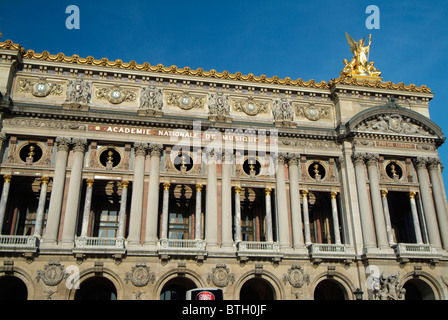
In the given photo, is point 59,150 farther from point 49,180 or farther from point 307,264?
point 307,264

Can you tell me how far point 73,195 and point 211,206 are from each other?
9993 millimetres

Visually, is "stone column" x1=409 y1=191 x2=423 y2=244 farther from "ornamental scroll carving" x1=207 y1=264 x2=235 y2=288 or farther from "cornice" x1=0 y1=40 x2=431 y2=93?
"ornamental scroll carving" x1=207 y1=264 x2=235 y2=288

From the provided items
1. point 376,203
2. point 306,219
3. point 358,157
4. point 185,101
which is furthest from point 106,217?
point 376,203

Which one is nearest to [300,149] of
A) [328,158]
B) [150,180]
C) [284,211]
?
[328,158]

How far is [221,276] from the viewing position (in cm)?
3200

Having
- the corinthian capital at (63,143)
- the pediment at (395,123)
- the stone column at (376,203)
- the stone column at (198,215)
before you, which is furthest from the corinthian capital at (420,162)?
the corinthian capital at (63,143)

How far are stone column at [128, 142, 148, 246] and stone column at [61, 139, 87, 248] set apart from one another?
385cm

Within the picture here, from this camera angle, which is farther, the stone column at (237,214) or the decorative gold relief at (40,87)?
the decorative gold relief at (40,87)

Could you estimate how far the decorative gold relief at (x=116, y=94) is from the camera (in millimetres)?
36281

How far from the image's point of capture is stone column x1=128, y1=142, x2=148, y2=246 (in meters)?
32.3

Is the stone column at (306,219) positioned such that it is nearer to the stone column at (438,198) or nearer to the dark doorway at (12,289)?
the stone column at (438,198)

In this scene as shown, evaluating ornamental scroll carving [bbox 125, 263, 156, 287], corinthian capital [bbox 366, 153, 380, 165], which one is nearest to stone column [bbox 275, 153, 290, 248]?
corinthian capital [bbox 366, 153, 380, 165]

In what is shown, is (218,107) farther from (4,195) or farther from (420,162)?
(420,162)

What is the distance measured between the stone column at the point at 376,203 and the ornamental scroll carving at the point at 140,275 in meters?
17.4
